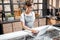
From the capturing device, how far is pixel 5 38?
1.71m

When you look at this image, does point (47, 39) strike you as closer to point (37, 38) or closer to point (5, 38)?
point (37, 38)

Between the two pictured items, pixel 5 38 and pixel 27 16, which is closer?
pixel 5 38

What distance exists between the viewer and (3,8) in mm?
4074

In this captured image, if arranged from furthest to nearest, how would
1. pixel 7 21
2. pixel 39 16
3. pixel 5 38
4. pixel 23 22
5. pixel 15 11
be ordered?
pixel 39 16, pixel 15 11, pixel 7 21, pixel 23 22, pixel 5 38

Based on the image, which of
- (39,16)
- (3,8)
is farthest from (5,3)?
(39,16)

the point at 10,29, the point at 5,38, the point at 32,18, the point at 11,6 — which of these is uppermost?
the point at 11,6

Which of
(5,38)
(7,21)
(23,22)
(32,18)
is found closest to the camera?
(5,38)

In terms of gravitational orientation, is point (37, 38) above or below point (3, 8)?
below

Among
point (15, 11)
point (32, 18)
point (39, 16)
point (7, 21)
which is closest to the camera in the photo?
point (32, 18)

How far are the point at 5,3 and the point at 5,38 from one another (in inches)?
101

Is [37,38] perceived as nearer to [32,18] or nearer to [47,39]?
[47,39]

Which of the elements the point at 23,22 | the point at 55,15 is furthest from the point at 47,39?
the point at 55,15

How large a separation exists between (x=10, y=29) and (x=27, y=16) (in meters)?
1.62

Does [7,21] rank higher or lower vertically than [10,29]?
higher
